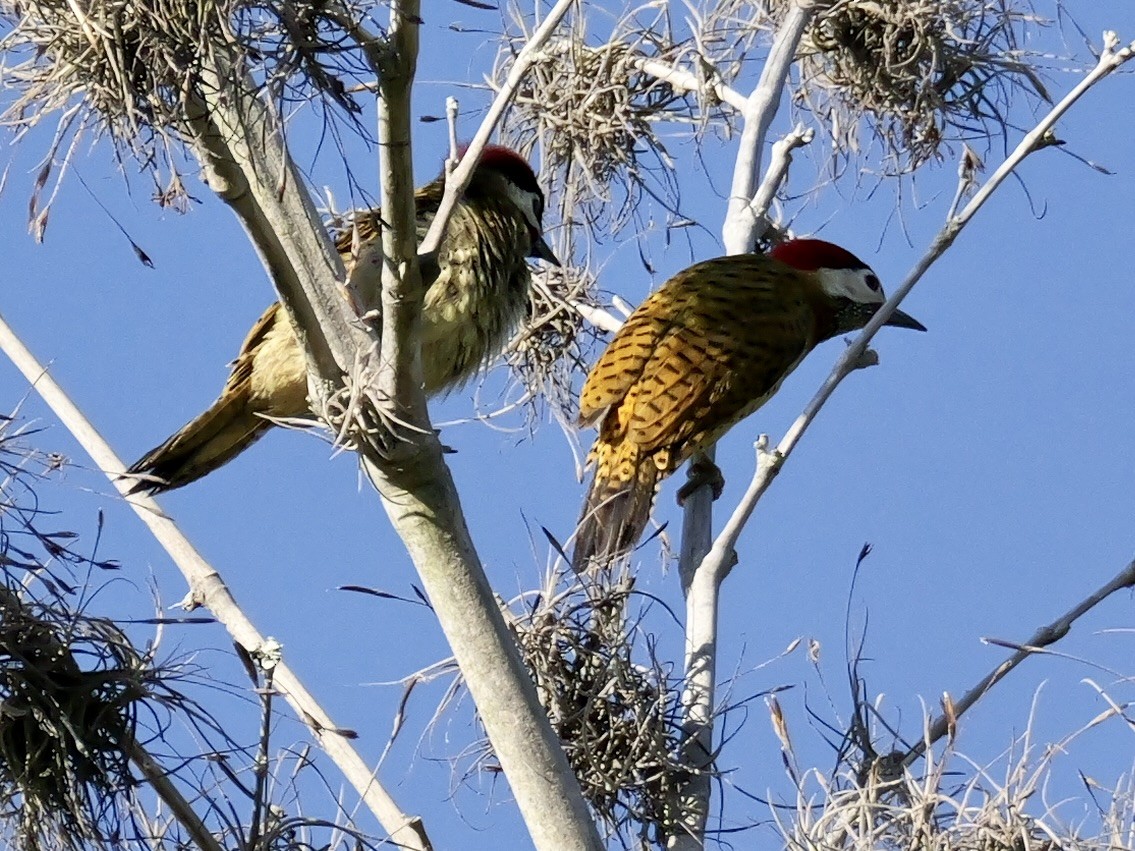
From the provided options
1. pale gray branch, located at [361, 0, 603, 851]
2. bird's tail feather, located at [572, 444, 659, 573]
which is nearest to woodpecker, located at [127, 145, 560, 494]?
bird's tail feather, located at [572, 444, 659, 573]

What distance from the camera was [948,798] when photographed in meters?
3.03

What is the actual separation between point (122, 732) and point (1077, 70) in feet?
10.2

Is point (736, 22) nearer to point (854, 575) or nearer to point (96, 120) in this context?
point (854, 575)

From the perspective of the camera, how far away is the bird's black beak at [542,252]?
4.88 metres

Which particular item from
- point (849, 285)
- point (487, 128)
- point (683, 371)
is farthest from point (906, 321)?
point (487, 128)

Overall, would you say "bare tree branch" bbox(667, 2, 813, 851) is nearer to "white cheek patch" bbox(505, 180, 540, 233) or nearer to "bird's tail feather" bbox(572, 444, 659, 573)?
"bird's tail feather" bbox(572, 444, 659, 573)

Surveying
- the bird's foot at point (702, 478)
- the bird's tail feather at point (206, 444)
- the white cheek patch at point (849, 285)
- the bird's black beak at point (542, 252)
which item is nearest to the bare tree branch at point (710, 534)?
the bird's foot at point (702, 478)

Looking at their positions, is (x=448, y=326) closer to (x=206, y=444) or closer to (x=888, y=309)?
(x=206, y=444)

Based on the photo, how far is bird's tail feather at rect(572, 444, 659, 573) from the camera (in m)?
4.12

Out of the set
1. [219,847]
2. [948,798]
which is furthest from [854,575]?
[219,847]

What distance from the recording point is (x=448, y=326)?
449 centimetres

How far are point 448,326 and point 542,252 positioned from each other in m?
0.53

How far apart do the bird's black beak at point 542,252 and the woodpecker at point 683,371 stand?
28cm

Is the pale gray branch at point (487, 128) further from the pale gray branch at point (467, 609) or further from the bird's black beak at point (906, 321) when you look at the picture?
the bird's black beak at point (906, 321)
